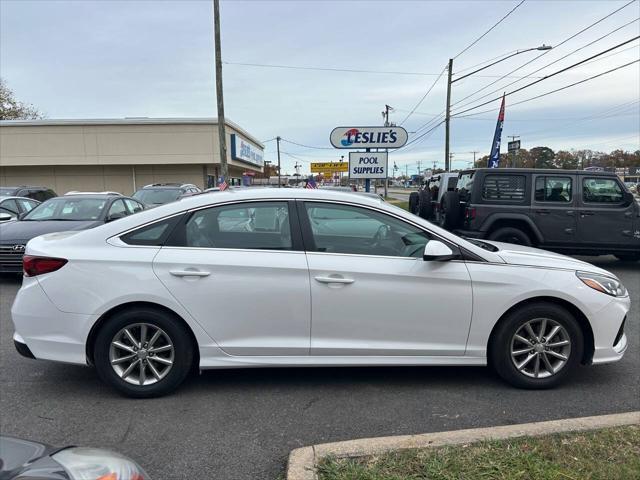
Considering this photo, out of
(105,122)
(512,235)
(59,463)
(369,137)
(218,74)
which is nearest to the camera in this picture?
(59,463)

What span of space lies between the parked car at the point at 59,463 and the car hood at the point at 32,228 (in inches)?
261

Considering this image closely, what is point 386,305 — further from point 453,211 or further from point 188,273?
point 453,211

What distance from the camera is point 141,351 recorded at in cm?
360

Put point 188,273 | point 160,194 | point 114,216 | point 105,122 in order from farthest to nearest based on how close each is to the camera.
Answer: point 105,122
point 160,194
point 114,216
point 188,273

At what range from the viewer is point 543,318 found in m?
3.74

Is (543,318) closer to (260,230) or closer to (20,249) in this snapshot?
(260,230)

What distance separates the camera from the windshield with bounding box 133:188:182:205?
47.3 feet

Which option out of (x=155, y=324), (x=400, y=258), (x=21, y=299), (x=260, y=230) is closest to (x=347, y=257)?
(x=400, y=258)

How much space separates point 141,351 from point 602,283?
369cm

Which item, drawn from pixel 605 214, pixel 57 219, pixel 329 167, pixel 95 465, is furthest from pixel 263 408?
pixel 329 167

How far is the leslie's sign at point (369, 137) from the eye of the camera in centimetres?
1319

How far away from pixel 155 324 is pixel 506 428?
8.45ft

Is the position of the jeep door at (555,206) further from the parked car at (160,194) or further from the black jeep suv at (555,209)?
the parked car at (160,194)

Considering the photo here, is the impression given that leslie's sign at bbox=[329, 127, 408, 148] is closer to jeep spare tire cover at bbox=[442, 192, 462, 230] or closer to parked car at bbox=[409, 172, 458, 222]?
parked car at bbox=[409, 172, 458, 222]
